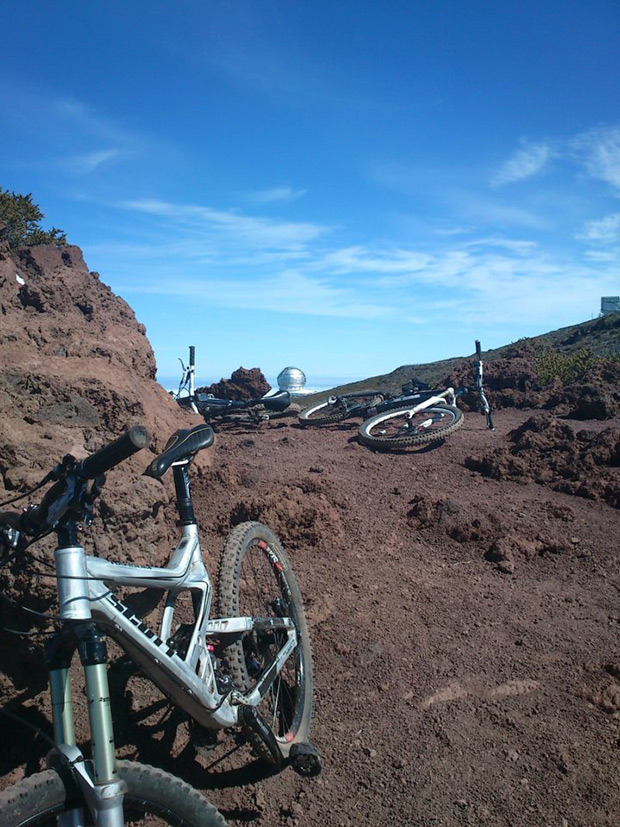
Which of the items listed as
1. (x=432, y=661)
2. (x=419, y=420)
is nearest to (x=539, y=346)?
(x=419, y=420)

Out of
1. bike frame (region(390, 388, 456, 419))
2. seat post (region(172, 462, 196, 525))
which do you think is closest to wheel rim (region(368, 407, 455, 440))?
bike frame (region(390, 388, 456, 419))

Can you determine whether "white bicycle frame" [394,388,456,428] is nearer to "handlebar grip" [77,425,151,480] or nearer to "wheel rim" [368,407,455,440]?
"wheel rim" [368,407,455,440]

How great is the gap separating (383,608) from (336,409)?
8.63 meters

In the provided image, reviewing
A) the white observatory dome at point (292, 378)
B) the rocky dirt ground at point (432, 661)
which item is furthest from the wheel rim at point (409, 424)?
the white observatory dome at point (292, 378)

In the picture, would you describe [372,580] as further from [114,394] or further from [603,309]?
[603,309]

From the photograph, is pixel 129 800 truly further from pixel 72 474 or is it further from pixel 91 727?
pixel 72 474

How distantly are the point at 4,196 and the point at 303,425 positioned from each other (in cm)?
718

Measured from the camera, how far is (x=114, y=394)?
467 cm

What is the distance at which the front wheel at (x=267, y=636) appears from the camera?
2.92 meters

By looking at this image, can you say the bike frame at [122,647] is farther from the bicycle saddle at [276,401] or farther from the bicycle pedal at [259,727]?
the bicycle saddle at [276,401]

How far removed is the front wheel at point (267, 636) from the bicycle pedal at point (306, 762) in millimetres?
81

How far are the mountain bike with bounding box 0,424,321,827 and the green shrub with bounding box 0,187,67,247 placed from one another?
405 inches

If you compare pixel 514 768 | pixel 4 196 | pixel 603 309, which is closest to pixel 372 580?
pixel 514 768

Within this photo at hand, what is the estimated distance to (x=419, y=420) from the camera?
40.2 feet
